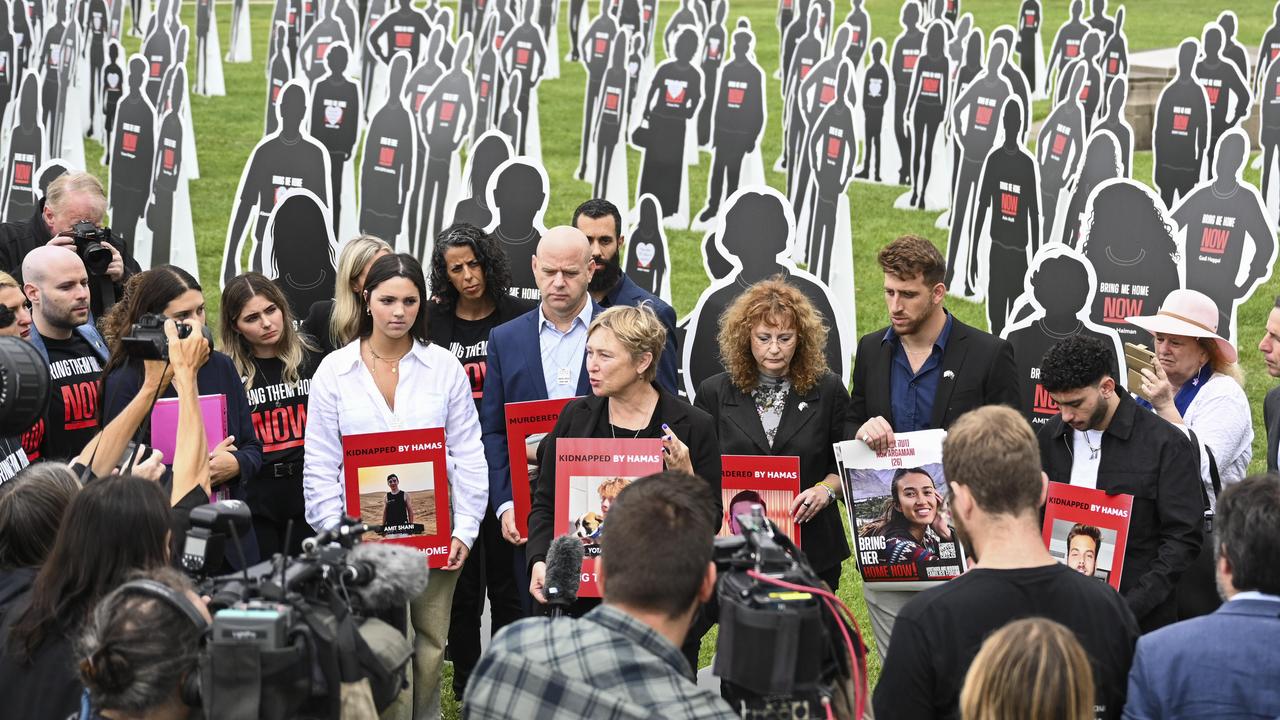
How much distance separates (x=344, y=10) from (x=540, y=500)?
1669 centimetres

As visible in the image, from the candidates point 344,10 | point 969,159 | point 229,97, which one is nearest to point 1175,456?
point 969,159

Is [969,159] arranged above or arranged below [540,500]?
above

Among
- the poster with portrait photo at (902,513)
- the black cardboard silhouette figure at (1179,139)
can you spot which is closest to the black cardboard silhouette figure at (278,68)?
the black cardboard silhouette figure at (1179,139)

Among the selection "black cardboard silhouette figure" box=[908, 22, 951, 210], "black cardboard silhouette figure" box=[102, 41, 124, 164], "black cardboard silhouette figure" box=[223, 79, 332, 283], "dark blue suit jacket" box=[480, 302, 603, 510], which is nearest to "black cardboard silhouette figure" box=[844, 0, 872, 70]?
"black cardboard silhouette figure" box=[908, 22, 951, 210]

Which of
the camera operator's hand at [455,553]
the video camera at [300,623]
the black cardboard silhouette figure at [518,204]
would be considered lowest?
the camera operator's hand at [455,553]

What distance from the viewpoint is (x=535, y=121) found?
1723cm

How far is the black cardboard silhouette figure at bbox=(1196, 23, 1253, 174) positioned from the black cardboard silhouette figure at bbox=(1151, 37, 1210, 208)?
127 cm

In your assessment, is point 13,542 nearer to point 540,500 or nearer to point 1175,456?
point 540,500

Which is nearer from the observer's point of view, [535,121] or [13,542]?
[13,542]

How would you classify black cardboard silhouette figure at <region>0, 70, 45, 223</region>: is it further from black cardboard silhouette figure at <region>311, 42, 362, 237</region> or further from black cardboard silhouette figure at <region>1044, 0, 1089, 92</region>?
black cardboard silhouette figure at <region>1044, 0, 1089, 92</region>

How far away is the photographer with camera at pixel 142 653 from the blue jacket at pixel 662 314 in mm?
2800

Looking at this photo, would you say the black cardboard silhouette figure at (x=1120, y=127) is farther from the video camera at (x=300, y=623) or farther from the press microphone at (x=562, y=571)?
the video camera at (x=300, y=623)

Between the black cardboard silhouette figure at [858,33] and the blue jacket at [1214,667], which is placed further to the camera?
the black cardboard silhouette figure at [858,33]

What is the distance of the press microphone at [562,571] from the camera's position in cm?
449
